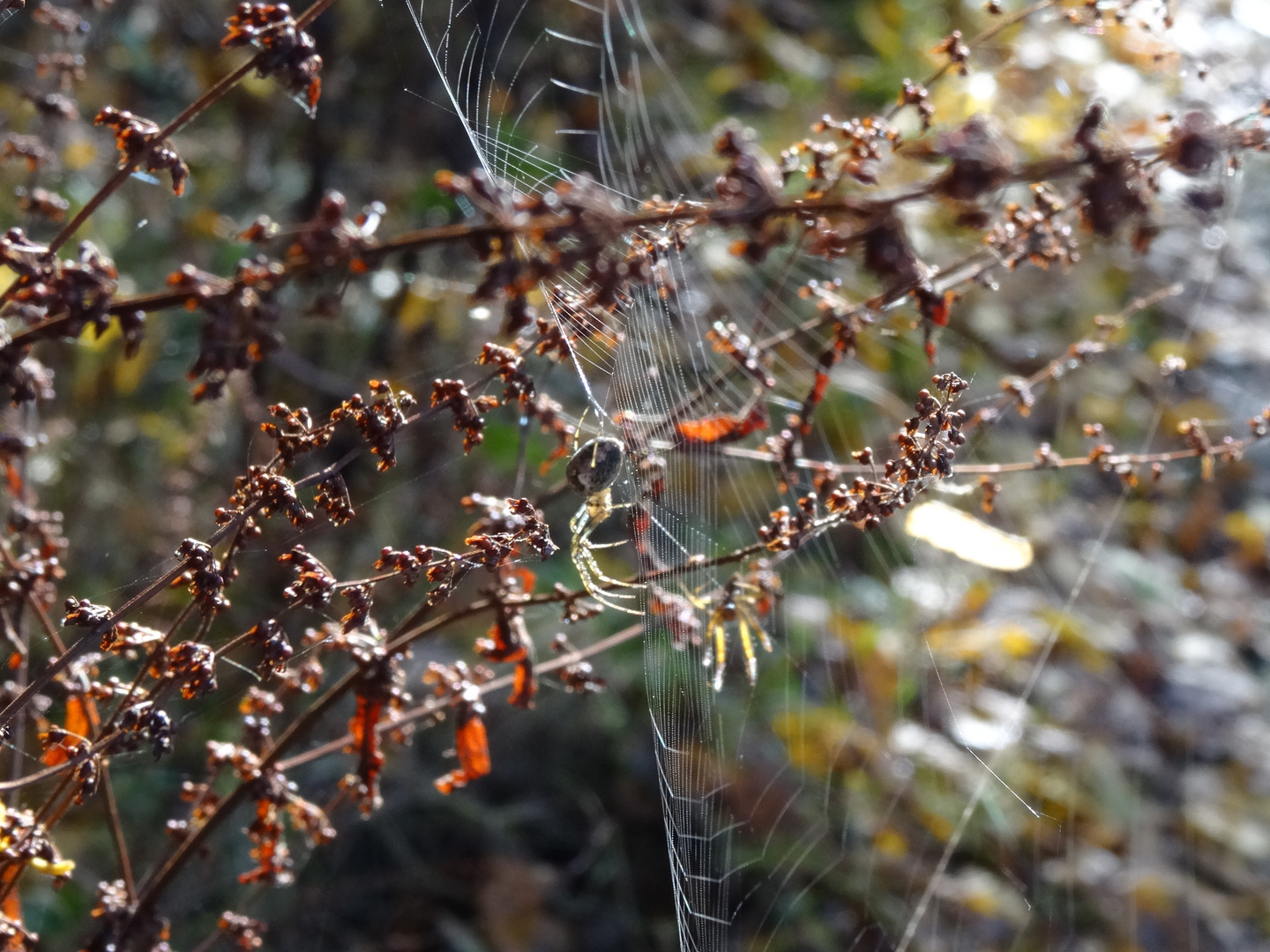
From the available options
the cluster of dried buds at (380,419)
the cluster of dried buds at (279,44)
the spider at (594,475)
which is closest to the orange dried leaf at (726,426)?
the spider at (594,475)

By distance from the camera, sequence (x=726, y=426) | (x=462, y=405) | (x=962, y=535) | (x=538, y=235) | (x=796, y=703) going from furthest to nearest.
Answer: (x=796, y=703), (x=962, y=535), (x=726, y=426), (x=462, y=405), (x=538, y=235)

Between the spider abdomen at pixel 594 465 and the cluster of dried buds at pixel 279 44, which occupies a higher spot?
the cluster of dried buds at pixel 279 44

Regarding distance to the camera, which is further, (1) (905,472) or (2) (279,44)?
(1) (905,472)

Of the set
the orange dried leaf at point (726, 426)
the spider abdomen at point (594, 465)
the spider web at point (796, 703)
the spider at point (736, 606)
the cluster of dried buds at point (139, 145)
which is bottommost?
the spider web at point (796, 703)

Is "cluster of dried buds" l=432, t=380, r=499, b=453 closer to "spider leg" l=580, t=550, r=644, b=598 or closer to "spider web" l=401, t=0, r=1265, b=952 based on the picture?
"spider leg" l=580, t=550, r=644, b=598

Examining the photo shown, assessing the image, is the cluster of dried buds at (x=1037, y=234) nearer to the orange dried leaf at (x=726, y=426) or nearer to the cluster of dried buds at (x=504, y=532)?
the orange dried leaf at (x=726, y=426)

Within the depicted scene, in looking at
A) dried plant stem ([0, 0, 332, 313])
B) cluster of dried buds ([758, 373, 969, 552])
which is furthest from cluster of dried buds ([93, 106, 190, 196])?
cluster of dried buds ([758, 373, 969, 552])

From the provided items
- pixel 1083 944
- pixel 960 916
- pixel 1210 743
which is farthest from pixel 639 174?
pixel 1210 743

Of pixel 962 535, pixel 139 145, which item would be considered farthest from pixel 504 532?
pixel 962 535

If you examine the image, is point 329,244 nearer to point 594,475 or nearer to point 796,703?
point 594,475
